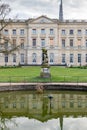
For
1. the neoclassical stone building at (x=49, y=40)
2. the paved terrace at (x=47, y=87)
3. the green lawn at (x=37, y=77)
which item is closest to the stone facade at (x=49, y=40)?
the neoclassical stone building at (x=49, y=40)

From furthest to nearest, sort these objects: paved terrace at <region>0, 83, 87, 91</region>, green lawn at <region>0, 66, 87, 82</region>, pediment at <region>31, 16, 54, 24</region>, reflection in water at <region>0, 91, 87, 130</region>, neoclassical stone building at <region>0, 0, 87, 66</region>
Answer: neoclassical stone building at <region>0, 0, 87, 66</region>
pediment at <region>31, 16, 54, 24</region>
green lawn at <region>0, 66, 87, 82</region>
paved terrace at <region>0, 83, 87, 91</region>
reflection in water at <region>0, 91, 87, 130</region>

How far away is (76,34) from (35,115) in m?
52.4

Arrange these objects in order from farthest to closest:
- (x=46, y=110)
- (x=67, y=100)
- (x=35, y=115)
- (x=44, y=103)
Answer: (x=67, y=100), (x=44, y=103), (x=46, y=110), (x=35, y=115)

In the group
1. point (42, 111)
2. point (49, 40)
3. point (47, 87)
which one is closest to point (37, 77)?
point (47, 87)

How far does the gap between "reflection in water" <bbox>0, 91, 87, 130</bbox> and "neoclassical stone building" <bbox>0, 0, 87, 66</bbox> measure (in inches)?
1650

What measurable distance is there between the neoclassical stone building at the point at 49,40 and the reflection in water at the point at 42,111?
1650 inches

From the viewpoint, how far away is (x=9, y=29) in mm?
69938

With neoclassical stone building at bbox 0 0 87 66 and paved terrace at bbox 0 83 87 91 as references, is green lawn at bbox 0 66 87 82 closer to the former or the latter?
paved terrace at bbox 0 83 87 91

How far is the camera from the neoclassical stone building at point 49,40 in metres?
68.7

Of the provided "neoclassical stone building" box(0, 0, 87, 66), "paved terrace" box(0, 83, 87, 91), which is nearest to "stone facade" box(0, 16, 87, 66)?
"neoclassical stone building" box(0, 0, 87, 66)

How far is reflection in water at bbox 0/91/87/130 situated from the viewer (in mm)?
16344

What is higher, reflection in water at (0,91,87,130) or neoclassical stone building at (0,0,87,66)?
neoclassical stone building at (0,0,87,66)

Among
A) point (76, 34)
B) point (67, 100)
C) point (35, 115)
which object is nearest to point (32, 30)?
point (76, 34)

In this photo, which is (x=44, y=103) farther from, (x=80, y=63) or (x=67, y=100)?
(x=80, y=63)
